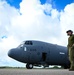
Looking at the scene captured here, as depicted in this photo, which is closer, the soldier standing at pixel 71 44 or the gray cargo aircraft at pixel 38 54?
the soldier standing at pixel 71 44

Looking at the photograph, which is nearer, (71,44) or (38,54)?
(71,44)

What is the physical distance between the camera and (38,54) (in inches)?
1045

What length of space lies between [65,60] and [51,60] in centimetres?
198

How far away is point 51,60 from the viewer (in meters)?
27.8

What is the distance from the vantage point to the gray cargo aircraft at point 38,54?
25.6 m

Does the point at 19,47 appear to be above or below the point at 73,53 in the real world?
above

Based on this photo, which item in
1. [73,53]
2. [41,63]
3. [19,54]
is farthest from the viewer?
[41,63]

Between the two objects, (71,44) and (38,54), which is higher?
(38,54)

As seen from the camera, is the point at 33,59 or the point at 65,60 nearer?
the point at 33,59

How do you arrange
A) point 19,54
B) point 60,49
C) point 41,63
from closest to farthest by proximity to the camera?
point 19,54
point 41,63
point 60,49

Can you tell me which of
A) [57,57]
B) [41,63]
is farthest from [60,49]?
[41,63]

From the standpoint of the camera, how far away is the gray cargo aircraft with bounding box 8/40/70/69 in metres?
25.6

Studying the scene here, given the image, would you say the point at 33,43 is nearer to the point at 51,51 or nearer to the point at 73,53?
the point at 51,51

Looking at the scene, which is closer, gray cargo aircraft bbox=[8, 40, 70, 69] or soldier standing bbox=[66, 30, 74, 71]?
soldier standing bbox=[66, 30, 74, 71]
